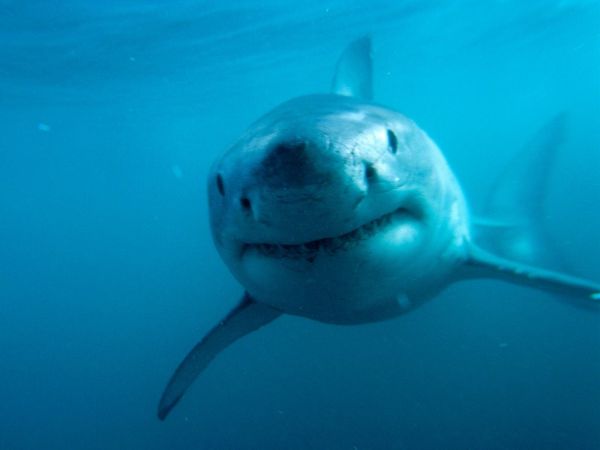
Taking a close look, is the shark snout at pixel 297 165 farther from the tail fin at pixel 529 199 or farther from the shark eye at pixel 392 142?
the tail fin at pixel 529 199

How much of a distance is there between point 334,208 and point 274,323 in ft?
53.8

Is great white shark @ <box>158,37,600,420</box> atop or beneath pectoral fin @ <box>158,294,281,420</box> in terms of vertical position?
atop

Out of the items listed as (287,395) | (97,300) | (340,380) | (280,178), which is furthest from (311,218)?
(97,300)

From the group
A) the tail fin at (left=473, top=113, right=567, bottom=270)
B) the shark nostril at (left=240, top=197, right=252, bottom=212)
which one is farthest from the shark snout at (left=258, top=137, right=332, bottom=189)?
the tail fin at (left=473, top=113, right=567, bottom=270)

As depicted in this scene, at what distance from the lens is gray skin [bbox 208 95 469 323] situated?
1.75 metres

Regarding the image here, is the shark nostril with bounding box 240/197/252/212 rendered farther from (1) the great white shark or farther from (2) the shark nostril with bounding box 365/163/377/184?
(2) the shark nostril with bounding box 365/163/377/184

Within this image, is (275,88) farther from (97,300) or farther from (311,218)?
(311,218)

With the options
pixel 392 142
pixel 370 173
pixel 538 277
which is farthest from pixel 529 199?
pixel 370 173

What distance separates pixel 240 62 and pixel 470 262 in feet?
71.7

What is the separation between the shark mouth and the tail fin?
15.5ft

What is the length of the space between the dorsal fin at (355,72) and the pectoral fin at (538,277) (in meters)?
3.12

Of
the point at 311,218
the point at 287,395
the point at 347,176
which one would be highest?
the point at 347,176

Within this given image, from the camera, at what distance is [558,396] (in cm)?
1112

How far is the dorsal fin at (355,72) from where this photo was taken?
611cm
